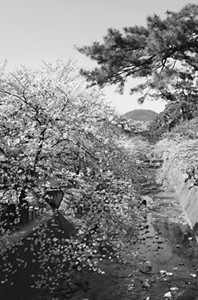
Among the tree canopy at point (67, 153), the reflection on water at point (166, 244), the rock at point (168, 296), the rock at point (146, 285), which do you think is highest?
the tree canopy at point (67, 153)

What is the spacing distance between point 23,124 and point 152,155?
4135 centimetres

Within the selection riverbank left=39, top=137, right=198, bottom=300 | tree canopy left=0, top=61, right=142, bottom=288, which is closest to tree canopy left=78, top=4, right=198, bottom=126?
tree canopy left=0, top=61, right=142, bottom=288

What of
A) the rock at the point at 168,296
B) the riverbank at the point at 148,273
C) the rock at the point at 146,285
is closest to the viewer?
the rock at the point at 168,296

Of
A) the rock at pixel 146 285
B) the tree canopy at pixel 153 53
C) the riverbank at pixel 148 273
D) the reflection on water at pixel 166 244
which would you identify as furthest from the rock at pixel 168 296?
the tree canopy at pixel 153 53

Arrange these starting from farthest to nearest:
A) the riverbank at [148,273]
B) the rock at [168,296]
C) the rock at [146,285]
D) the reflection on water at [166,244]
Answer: the reflection on water at [166,244] → the rock at [146,285] → the riverbank at [148,273] → the rock at [168,296]

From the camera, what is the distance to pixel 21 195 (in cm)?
1142

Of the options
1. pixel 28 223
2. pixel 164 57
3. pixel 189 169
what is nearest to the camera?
pixel 164 57

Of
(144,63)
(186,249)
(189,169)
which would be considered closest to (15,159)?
(144,63)

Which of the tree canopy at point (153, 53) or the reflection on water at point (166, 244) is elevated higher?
the tree canopy at point (153, 53)

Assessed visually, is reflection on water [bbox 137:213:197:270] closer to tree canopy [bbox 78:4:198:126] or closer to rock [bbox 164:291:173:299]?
rock [bbox 164:291:173:299]

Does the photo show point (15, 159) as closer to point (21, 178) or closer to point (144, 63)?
point (21, 178)

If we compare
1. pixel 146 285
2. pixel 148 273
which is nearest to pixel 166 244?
pixel 148 273

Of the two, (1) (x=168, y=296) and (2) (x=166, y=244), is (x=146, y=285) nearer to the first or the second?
(1) (x=168, y=296)

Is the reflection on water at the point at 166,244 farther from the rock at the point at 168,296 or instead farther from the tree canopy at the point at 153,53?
the tree canopy at the point at 153,53
